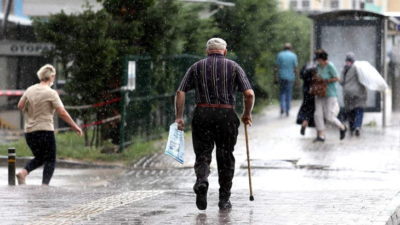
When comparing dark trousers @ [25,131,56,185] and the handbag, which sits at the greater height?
the handbag

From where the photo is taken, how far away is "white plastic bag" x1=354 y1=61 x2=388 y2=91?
1918 cm

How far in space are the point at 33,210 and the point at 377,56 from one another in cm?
1295

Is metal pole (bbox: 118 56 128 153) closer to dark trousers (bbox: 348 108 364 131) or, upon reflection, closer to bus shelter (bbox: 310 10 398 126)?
dark trousers (bbox: 348 108 364 131)

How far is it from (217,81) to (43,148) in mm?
3799

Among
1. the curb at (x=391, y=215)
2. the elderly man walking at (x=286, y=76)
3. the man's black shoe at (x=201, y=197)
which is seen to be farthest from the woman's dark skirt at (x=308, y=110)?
the man's black shoe at (x=201, y=197)

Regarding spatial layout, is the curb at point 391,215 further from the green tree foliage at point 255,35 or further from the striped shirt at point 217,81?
the green tree foliage at point 255,35

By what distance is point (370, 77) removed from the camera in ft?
63.2

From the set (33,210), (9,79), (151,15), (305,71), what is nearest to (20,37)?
(9,79)

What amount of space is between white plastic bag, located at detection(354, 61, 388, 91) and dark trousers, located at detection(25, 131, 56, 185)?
849 centimetres

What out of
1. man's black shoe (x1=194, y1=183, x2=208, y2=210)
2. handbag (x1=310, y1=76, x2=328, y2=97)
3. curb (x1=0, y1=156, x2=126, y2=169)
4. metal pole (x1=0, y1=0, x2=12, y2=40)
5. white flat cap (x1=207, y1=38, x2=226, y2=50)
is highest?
metal pole (x1=0, y1=0, x2=12, y2=40)

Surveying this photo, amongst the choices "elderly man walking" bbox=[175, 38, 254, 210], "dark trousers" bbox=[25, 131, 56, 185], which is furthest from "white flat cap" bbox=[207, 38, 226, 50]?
"dark trousers" bbox=[25, 131, 56, 185]

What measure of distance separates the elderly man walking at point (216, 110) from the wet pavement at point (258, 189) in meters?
0.42

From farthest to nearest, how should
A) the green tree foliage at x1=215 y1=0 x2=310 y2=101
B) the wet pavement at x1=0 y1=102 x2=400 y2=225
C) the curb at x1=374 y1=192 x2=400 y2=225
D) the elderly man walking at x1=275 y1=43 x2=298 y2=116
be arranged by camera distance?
the green tree foliage at x1=215 y1=0 x2=310 y2=101 < the elderly man walking at x1=275 y1=43 x2=298 y2=116 < the wet pavement at x1=0 y1=102 x2=400 y2=225 < the curb at x1=374 y1=192 x2=400 y2=225

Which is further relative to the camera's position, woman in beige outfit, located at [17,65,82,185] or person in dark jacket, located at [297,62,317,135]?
person in dark jacket, located at [297,62,317,135]
